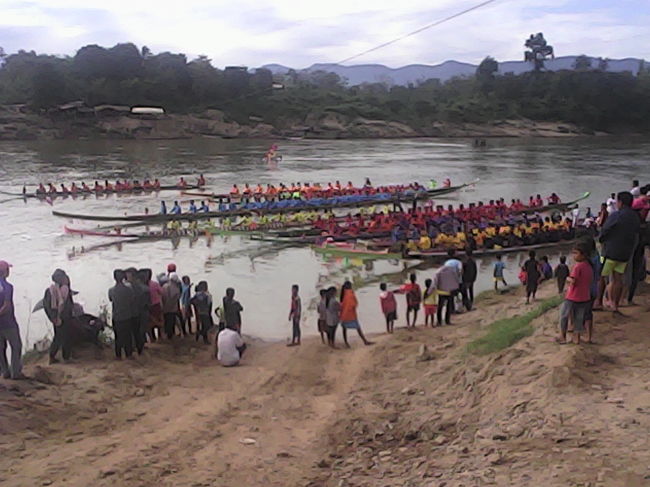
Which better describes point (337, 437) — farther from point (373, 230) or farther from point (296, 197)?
point (296, 197)

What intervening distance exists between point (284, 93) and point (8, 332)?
7618 centimetres

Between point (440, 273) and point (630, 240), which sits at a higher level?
point (630, 240)

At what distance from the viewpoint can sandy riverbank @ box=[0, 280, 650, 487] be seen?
423 centimetres

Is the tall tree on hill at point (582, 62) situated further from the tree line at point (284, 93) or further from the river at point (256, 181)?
the river at point (256, 181)

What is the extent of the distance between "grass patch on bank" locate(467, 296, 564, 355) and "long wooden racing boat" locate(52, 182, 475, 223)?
15197mm

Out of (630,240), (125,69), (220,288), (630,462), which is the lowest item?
(220,288)

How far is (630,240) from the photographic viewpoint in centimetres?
652

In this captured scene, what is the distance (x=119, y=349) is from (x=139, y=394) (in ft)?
3.37

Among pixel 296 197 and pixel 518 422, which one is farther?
pixel 296 197

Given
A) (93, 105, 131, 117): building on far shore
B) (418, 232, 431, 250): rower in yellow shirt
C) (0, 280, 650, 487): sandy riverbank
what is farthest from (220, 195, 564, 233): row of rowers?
(93, 105, 131, 117): building on far shore

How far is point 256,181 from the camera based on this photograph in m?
35.6

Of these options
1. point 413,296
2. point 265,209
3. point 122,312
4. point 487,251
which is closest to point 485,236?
point 487,251

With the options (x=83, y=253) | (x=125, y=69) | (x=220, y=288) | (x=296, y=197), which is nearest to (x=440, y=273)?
(x=220, y=288)

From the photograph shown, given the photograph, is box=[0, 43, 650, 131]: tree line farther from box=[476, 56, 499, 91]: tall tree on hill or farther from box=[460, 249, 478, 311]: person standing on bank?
box=[460, 249, 478, 311]: person standing on bank
